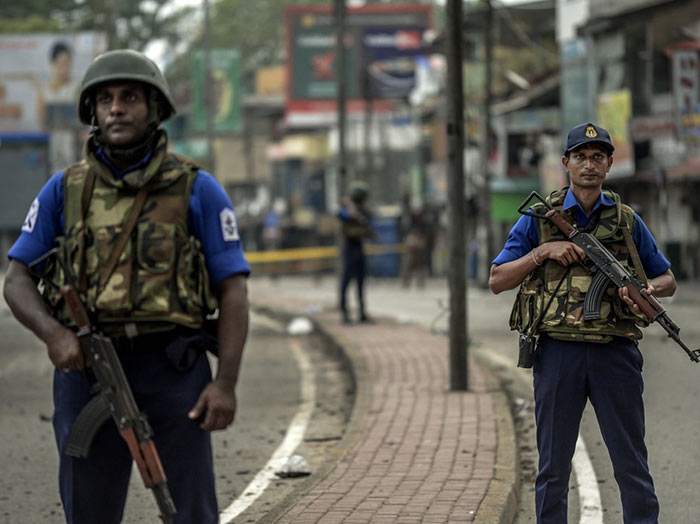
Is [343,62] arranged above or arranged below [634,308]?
above

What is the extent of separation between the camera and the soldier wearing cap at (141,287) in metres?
4.34

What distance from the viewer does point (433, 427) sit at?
376 inches

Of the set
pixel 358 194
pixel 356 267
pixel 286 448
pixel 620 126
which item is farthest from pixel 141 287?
pixel 620 126

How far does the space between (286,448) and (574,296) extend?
4.60 meters

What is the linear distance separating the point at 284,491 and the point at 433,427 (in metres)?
1.66

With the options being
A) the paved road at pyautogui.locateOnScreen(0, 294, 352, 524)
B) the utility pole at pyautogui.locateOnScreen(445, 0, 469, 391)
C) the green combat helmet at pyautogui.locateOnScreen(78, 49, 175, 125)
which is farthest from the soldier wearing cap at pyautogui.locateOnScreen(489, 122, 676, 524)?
the utility pole at pyautogui.locateOnScreen(445, 0, 469, 391)

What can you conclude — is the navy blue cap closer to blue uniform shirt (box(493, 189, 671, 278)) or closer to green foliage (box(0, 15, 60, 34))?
blue uniform shirt (box(493, 189, 671, 278))

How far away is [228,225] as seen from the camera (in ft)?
14.6

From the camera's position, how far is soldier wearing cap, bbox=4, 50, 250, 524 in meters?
4.34

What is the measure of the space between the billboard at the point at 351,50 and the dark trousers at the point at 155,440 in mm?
42674

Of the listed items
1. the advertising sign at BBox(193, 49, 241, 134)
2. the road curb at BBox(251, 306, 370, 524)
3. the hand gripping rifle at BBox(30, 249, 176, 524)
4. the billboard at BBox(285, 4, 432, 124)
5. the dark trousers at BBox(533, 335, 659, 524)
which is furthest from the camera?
the advertising sign at BBox(193, 49, 241, 134)

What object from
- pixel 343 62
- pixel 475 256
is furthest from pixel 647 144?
pixel 343 62

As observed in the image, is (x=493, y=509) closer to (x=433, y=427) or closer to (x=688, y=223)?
(x=433, y=427)

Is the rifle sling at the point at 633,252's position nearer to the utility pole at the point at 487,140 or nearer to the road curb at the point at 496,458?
the road curb at the point at 496,458
